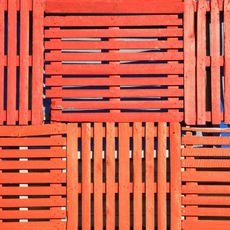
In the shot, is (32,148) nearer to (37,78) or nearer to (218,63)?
(37,78)

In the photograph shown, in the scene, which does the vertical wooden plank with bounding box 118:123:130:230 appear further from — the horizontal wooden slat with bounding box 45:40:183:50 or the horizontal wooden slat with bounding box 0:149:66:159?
the horizontal wooden slat with bounding box 45:40:183:50

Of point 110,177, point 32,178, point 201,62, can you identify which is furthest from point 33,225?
point 201,62

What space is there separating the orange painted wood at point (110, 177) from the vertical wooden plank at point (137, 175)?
0.82ft

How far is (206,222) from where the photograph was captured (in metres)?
4.78

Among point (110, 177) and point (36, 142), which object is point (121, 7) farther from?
point (110, 177)

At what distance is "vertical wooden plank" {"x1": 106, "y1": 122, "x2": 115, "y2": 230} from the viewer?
4.76 metres

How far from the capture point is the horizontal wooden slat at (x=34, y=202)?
4820mm

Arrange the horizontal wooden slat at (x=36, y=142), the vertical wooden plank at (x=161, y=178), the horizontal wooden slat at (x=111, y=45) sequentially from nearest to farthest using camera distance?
the vertical wooden plank at (x=161, y=178) → the horizontal wooden slat at (x=36, y=142) → the horizontal wooden slat at (x=111, y=45)

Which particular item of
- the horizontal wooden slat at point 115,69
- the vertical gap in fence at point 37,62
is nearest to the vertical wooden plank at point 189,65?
the horizontal wooden slat at point 115,69

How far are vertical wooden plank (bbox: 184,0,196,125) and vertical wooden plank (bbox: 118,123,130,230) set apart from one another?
780mm

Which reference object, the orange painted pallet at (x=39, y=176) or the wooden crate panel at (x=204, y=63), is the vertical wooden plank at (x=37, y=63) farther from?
the wooden crate panel at (x=204, y=63)

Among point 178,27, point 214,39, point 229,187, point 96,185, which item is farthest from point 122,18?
point 229,187

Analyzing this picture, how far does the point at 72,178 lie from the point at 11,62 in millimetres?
1606

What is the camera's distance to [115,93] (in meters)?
4.92
